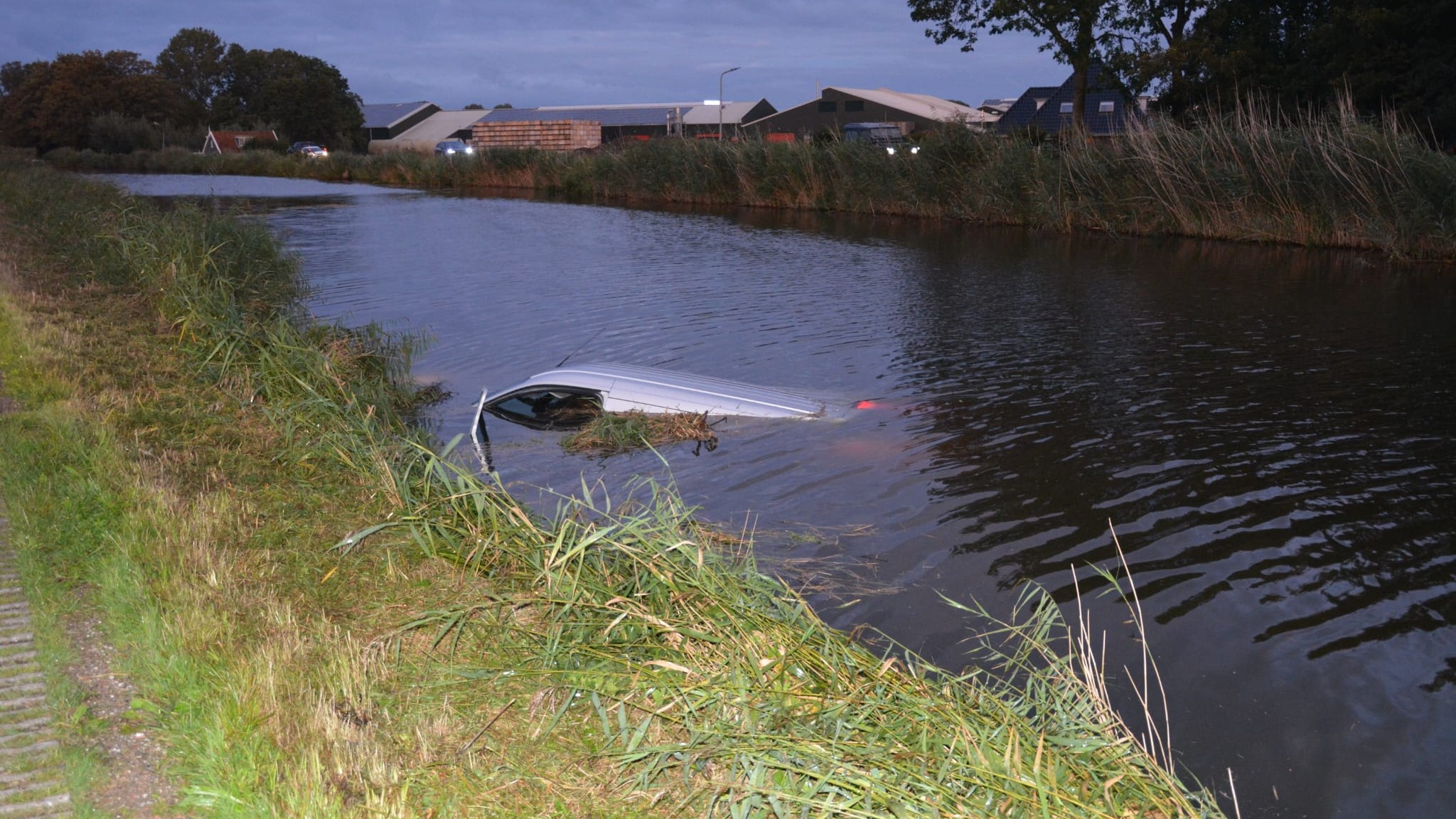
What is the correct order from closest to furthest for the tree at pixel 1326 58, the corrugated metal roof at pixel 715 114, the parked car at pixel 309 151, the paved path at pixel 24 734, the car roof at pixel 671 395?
the paved path at pixel 24 734, the car roof at pixel 671 395, the tree at pixel 1326 58, the parked car at pixel 309 151, the corrugated metal roof at pixel 715 114

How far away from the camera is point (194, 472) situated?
679cm

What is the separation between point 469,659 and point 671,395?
6724mm

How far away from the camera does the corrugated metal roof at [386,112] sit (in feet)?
379

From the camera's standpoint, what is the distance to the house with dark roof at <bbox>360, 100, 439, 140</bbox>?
4496 inches

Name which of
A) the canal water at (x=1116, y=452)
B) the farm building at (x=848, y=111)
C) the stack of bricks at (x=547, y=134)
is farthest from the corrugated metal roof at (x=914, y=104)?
the canal water at (x=1116, y=452)

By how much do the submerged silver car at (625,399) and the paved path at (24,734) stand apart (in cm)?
649

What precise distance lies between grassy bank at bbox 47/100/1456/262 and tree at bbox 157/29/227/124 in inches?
3819

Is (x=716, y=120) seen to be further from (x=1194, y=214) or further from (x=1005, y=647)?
(x=1005, y=647)

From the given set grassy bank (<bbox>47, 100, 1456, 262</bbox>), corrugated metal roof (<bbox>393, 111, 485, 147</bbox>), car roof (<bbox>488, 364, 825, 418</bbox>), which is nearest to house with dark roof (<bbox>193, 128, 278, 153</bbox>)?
Result: corrugated metal roof (<bbox>393, 111, 485, 147</bbox>)

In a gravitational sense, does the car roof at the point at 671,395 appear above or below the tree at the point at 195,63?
below

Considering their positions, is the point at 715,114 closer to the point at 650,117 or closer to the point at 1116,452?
the point at 650,117

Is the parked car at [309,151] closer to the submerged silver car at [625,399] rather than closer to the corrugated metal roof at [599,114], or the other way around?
the corrugated metal roof at [599,114]

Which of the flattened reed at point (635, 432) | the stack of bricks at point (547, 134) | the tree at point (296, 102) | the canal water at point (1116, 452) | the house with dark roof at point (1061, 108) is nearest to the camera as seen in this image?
the canal water at point (1116, 452)

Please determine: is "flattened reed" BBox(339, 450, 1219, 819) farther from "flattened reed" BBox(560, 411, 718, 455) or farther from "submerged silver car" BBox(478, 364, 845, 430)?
"submerged silver car" BBox(478, 364, 845, 430)
